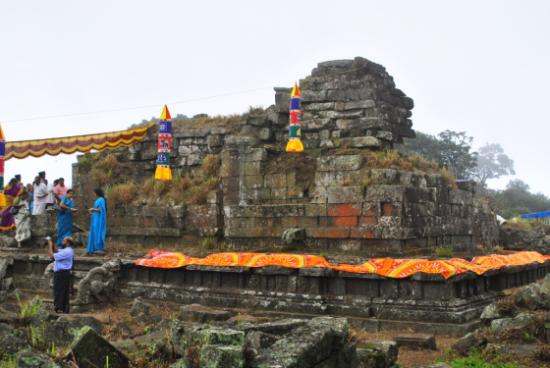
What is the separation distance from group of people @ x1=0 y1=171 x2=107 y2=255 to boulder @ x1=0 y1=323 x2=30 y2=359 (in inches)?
272

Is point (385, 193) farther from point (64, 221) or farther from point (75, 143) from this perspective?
point (75, 143)

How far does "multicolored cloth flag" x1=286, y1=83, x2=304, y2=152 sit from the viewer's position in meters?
14.2

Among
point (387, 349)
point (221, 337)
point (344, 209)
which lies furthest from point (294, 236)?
point (221, 337)

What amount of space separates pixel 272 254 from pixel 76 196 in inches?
294

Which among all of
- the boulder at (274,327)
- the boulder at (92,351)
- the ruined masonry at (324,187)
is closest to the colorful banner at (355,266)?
the ruined masonry at (324,187)

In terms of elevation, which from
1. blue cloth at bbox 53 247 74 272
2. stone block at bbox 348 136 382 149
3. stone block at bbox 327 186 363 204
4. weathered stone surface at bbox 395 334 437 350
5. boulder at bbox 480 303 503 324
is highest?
stone block at bbox 348 136 382 149

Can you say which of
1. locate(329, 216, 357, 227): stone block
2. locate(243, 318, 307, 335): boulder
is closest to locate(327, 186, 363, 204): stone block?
locate(329, 216, 357, 227): stone block

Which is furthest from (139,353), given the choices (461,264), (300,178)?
(300,178)

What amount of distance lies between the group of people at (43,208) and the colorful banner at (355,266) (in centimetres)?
161

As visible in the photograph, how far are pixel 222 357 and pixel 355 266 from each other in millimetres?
5539

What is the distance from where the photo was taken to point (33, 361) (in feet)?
20.9

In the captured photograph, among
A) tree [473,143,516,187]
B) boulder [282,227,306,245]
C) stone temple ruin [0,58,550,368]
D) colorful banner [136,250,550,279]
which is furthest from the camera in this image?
tree [473,143,516,187]

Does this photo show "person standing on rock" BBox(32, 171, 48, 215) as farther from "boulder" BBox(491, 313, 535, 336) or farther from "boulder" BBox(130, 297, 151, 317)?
"boulder" BBox(491, 313, 535, 336)

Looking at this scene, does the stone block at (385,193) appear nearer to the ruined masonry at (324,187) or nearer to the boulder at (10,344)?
the ruined masonry at (324,187)
